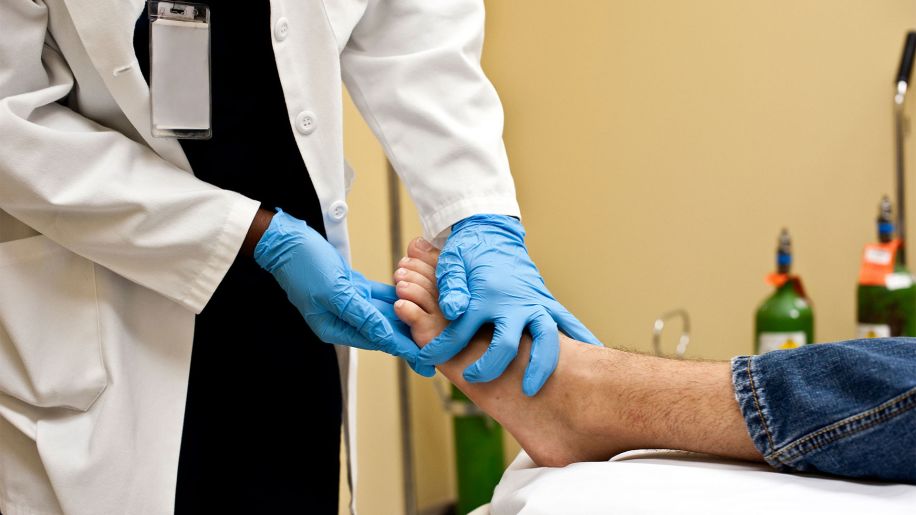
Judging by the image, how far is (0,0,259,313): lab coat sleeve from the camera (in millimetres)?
1028

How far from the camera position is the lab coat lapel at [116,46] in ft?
3.46

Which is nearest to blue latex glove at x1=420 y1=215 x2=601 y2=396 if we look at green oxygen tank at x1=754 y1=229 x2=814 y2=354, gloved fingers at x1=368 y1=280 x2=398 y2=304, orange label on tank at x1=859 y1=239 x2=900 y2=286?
gloved fingers at x1=368 y1=280 x2=398 y2=304

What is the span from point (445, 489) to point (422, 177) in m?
2.03

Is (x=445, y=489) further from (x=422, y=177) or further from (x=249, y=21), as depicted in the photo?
(x=249, y=21)

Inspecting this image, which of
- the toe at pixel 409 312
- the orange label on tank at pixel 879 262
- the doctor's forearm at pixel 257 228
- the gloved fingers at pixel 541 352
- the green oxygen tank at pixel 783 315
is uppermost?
the doctor's forearm at pixel 257 228

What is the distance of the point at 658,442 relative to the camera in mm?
1060

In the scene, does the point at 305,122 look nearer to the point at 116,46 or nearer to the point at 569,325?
the point at 116,46

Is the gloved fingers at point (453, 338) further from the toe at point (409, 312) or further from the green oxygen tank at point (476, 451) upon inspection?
the green oxygen tank at point (476, 451)

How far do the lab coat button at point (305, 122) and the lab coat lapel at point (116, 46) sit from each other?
0.67ft

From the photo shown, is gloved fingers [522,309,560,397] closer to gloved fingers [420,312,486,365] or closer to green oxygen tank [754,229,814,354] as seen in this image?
gloved fingers [420,312,486,365]

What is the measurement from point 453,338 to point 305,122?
1.21ft

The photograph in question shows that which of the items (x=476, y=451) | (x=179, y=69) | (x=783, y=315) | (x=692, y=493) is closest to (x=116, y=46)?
(x=179, y=69)

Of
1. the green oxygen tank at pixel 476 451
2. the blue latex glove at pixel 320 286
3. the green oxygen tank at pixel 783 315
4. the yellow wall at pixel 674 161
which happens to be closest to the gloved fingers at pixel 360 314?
the blue latex glove at pixel 320 286

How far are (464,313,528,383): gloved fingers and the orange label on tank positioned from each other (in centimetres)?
125
